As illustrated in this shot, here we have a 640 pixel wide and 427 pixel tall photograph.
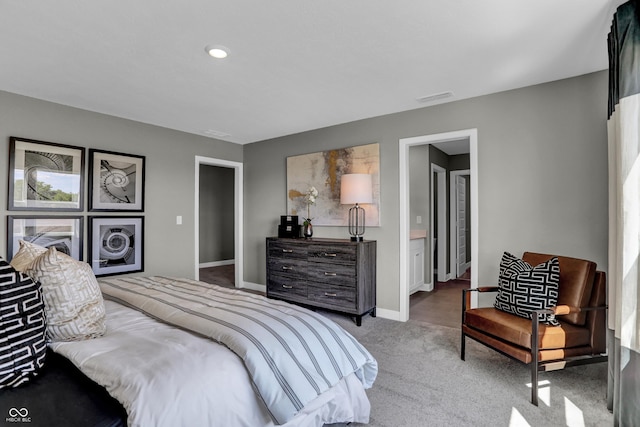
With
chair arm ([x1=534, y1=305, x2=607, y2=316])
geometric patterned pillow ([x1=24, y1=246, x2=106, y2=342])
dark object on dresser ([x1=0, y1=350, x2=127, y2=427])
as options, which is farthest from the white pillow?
chair arm ([x1=534, y1=305, x2=607, y2=316])

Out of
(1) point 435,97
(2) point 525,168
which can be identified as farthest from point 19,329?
(2) point 525,168

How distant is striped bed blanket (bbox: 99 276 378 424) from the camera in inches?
54.3

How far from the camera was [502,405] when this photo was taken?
Answer: 2098 mm

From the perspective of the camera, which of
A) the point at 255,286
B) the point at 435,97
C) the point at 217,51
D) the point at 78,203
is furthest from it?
the point at 255,286

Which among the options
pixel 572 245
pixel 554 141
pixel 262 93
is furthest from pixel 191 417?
pixel 554 141

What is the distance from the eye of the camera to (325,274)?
154 inches

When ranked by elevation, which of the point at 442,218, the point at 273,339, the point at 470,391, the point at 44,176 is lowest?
the point at 470,391

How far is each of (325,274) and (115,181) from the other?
2.76m

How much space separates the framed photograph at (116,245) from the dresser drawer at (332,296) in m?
2.21

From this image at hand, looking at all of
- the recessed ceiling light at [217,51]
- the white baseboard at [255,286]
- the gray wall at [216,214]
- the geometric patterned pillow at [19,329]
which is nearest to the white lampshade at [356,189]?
the recessed ceiling light at [217,51]

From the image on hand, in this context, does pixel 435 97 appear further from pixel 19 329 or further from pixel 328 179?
pixel 19 329

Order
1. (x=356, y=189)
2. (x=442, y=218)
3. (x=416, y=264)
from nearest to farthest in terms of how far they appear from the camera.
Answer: (x=356, y=189) → (x=416, y=264) → (x=442, y=218)

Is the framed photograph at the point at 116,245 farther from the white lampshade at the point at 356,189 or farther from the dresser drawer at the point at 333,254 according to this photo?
the white lampshade at the point at 356,189

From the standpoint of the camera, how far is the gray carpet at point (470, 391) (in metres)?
1.96
